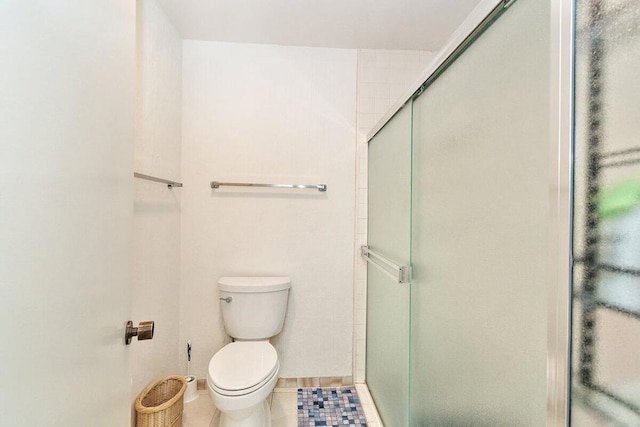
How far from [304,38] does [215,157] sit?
919 mm

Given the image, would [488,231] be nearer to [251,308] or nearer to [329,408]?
[251,308]

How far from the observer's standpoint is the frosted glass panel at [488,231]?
591 mm

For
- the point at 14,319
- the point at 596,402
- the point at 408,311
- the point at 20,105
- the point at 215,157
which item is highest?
the point at 215,157

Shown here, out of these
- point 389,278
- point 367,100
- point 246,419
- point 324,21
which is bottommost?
point 246,419

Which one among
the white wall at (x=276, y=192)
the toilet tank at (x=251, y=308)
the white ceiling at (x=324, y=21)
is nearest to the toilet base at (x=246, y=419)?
the toilet tank at (x=251, y=308)

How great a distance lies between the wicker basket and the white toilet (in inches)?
8.9

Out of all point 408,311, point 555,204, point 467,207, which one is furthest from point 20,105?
point 408,311

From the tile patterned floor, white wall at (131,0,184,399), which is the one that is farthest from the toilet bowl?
white wall at (131,0,184,399)

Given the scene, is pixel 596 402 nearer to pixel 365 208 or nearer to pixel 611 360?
pixel 611 360

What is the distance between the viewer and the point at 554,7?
A: 20.6 inches

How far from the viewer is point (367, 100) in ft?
6.81

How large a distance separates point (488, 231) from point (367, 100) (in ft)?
5.07

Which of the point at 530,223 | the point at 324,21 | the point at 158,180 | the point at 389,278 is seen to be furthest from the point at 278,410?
the point at 324,21

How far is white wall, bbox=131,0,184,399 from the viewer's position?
4.85 ft
